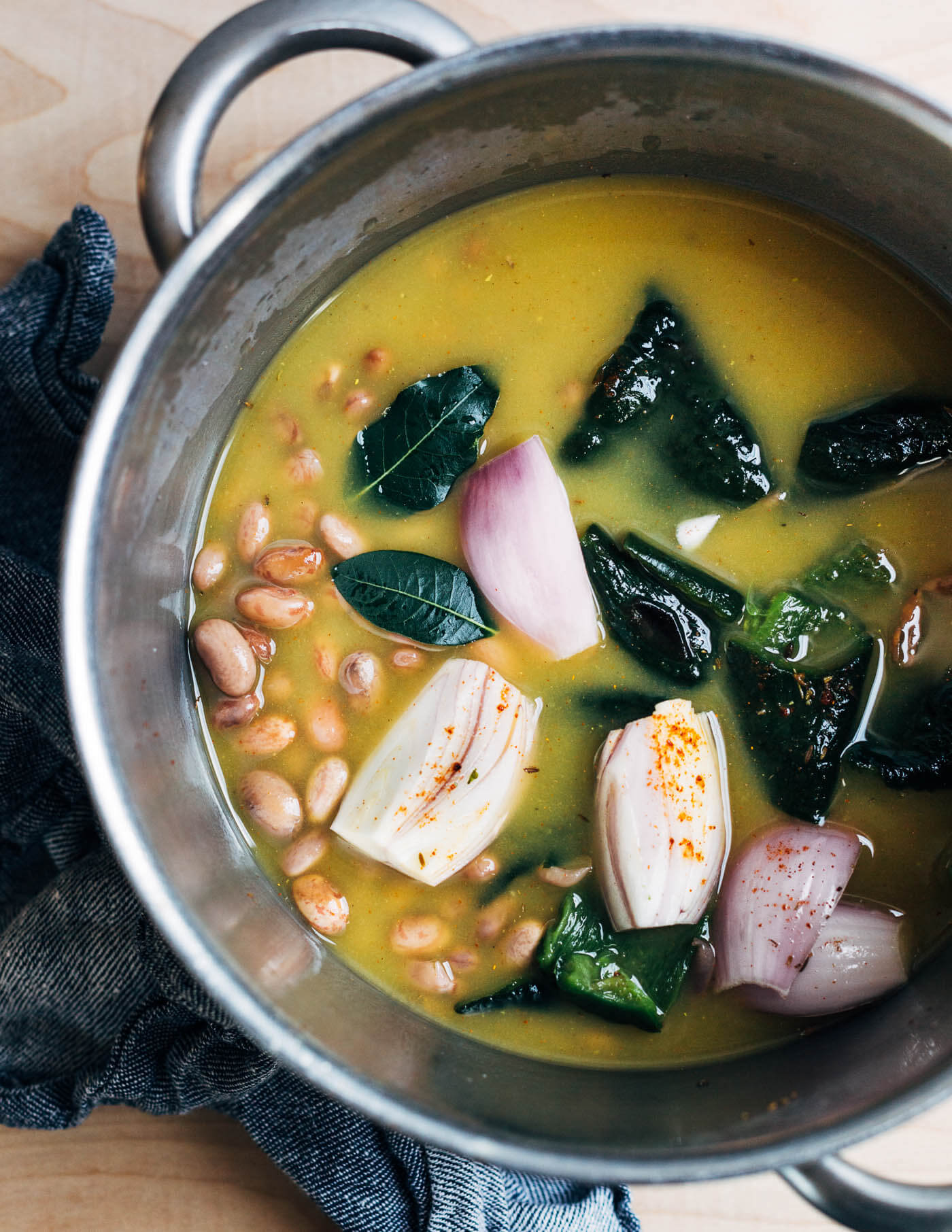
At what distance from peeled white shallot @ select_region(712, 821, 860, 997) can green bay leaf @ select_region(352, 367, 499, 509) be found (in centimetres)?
Result: 48

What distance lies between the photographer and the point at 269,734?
105 cm

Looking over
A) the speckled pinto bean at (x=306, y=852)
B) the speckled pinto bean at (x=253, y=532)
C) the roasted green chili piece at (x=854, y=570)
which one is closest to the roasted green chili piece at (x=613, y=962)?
the speckled pinto bean at (x=306, y=852)

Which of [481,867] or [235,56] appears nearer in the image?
[235,56]

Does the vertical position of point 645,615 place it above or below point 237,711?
above

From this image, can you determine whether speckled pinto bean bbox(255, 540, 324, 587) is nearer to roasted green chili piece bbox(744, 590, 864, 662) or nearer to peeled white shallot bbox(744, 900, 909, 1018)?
roasted green chili piece bbox(744, 590, 864, 662)

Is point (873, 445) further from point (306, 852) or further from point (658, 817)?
point (306, 852)

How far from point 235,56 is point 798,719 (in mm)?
762

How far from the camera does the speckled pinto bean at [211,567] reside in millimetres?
1074

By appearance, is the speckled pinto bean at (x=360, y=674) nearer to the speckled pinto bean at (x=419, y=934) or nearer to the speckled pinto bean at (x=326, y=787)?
the speckled pinto bean at (x=326, y=787)

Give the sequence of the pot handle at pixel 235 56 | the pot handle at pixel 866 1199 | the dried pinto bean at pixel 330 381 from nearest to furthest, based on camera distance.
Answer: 1. the pot handle at pixel 235 56
2. the pot handle at pixel 866 1199
3. the dried pinto bean at pixel 330 381

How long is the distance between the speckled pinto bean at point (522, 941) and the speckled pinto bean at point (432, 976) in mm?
63

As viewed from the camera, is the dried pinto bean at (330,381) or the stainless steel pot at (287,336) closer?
the stainless steel pot at (287,336)

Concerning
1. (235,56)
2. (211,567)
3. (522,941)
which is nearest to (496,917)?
(522,941)

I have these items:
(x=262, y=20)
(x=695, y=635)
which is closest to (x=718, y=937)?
(x=695, y=635)
